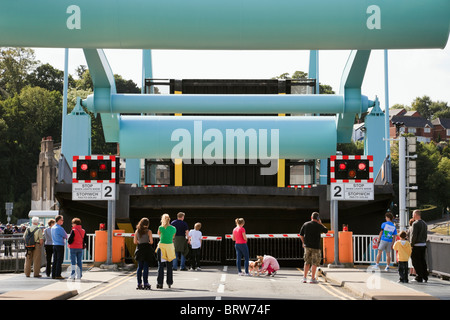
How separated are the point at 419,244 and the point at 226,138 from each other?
340 inches

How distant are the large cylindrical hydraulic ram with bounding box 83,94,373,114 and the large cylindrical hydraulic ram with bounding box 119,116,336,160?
1229mm

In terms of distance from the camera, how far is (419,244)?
17.6 m

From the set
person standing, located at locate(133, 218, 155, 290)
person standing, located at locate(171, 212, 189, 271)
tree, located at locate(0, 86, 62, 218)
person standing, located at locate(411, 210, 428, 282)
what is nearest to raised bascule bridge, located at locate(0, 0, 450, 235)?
person standing, located at locate(171, 212, 189, 271)

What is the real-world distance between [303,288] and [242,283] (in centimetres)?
175

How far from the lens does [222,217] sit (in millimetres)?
27031

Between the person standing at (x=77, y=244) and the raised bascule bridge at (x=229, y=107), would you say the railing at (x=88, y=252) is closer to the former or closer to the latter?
the raised bascule bridge at (x=229, y=107)

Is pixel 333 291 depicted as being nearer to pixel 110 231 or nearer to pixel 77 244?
pixel 77 244

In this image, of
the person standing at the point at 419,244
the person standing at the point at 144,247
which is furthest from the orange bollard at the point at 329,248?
the person standing at the point at 144,247

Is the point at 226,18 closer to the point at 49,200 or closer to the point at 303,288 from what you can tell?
the point at 303,288

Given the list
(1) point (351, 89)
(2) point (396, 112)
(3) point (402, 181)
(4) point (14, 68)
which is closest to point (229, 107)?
(1) point (351, 89)

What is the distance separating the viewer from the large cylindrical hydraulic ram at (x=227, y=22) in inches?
470

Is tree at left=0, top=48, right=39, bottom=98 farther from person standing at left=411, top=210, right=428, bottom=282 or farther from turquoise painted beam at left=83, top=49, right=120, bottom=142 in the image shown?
person standing at left=411, top=210, right=428, bottom=282
